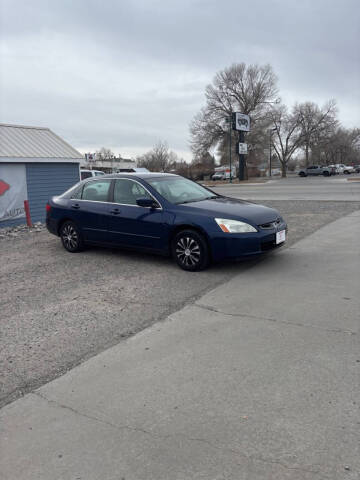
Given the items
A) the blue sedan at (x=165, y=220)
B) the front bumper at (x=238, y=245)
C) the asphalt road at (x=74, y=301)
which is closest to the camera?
the asphalt road at (x=74, y=301)

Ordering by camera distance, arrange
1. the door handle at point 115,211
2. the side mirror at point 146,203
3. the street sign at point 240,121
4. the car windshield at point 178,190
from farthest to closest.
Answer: the street sign at point 240,121
the door handle at point 115,211
the car windshield at point 178,190
the side mirror at point 146,203

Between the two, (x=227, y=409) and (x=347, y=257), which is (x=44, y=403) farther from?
(x=347, y=257)

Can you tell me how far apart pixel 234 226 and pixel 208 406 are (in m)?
3.61

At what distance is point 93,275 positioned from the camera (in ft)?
21.2

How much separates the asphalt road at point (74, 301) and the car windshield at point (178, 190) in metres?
1.11

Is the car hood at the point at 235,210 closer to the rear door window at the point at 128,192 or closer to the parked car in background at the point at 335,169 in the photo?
the rear door window at the point at 128,192

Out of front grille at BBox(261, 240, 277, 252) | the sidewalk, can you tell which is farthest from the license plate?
the sidewalk

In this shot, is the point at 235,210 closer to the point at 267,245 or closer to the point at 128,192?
the point at 267,245

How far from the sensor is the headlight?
6143mm

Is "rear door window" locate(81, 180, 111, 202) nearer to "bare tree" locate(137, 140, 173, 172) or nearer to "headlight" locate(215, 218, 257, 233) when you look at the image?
"headlight" locate(215, 218, 257, 233)

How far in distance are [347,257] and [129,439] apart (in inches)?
219

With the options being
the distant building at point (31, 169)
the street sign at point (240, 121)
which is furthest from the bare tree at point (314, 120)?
the distant building at point (31, 169)

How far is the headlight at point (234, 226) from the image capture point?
6143 mm

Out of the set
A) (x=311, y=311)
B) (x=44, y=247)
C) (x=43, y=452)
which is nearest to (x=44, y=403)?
(x=43, y=452)
